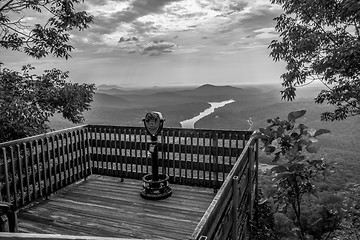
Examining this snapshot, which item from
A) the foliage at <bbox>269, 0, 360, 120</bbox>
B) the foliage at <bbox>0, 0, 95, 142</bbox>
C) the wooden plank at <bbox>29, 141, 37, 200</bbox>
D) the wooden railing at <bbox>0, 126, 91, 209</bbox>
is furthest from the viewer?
the foliage at <bbox>0, 0, 95, 142</bbox>

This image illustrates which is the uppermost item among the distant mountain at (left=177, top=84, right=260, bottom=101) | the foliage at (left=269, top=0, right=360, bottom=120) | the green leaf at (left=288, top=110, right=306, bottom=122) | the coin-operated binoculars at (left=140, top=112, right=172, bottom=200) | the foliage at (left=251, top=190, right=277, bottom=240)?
the distant mountain at (left=177, top=84, right=260, bottom=101)

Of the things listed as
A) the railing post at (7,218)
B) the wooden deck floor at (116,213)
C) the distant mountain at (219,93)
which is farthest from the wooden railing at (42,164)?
the distant mountain at (219,93)

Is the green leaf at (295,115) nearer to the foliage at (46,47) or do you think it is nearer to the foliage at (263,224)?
the foliage at (263,224)

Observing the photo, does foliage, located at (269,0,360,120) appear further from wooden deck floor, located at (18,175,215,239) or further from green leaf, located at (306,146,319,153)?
wooden deck floor, located at (18,175,215,239)

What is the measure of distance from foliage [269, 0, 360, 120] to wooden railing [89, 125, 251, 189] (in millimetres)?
2297

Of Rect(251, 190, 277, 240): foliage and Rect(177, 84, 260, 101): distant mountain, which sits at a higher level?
Rect(177, 84, 260, 101): distant mountain

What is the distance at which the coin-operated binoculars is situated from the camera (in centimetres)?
428

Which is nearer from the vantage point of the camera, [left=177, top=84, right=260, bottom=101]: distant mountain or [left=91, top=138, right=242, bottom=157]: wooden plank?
[left=91, top=138, right=242, bottom=157]: wooden plank

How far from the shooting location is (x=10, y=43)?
577 cm

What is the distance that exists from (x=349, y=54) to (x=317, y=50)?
5.95 feet

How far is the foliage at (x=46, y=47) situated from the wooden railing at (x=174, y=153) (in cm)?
104

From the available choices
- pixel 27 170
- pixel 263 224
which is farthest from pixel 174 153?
pixel 27 170

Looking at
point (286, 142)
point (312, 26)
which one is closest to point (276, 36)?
point (312, 26)

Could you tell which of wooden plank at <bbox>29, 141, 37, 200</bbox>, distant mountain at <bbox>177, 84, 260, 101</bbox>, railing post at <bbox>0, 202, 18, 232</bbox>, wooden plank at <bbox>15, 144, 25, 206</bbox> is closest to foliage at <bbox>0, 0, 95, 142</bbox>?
wooden plank at <bbox>29, 141, 37, 200</bbox>
